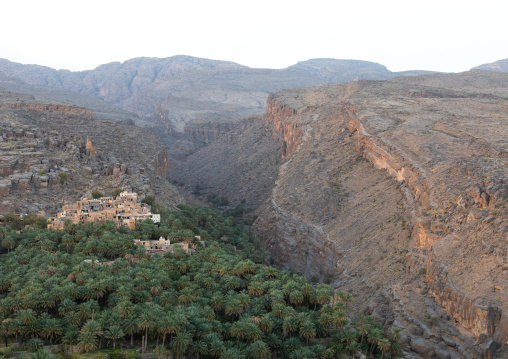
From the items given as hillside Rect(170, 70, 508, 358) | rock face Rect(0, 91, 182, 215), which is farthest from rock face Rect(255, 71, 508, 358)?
rock face Rect(0, 91, 182, 215)

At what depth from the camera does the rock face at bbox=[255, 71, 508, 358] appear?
31.5 metres

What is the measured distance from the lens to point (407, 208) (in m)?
45.1

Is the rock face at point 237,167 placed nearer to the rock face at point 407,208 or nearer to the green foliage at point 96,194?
the rock face at point 407,208

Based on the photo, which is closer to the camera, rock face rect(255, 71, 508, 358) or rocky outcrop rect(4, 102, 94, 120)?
rock face rect(255, 71, 508, 358)

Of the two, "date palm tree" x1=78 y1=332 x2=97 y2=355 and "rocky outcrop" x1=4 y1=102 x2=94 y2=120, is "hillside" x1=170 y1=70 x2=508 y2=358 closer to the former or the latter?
"date palm tree" x1=78 y1=332 x2=97 y2=355

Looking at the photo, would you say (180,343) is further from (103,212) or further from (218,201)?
(218,201)

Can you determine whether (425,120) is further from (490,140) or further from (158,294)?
(158,294)

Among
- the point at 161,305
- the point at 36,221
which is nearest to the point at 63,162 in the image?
the point at 36,221

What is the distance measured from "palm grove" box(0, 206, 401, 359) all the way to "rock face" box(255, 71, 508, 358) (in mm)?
4455

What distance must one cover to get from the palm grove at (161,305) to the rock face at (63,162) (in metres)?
7.77

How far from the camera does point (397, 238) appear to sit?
42.7 meters

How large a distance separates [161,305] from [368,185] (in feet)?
95.9

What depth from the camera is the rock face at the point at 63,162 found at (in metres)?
49.7

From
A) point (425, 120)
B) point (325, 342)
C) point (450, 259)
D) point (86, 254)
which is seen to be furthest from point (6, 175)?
point (425, 120)
